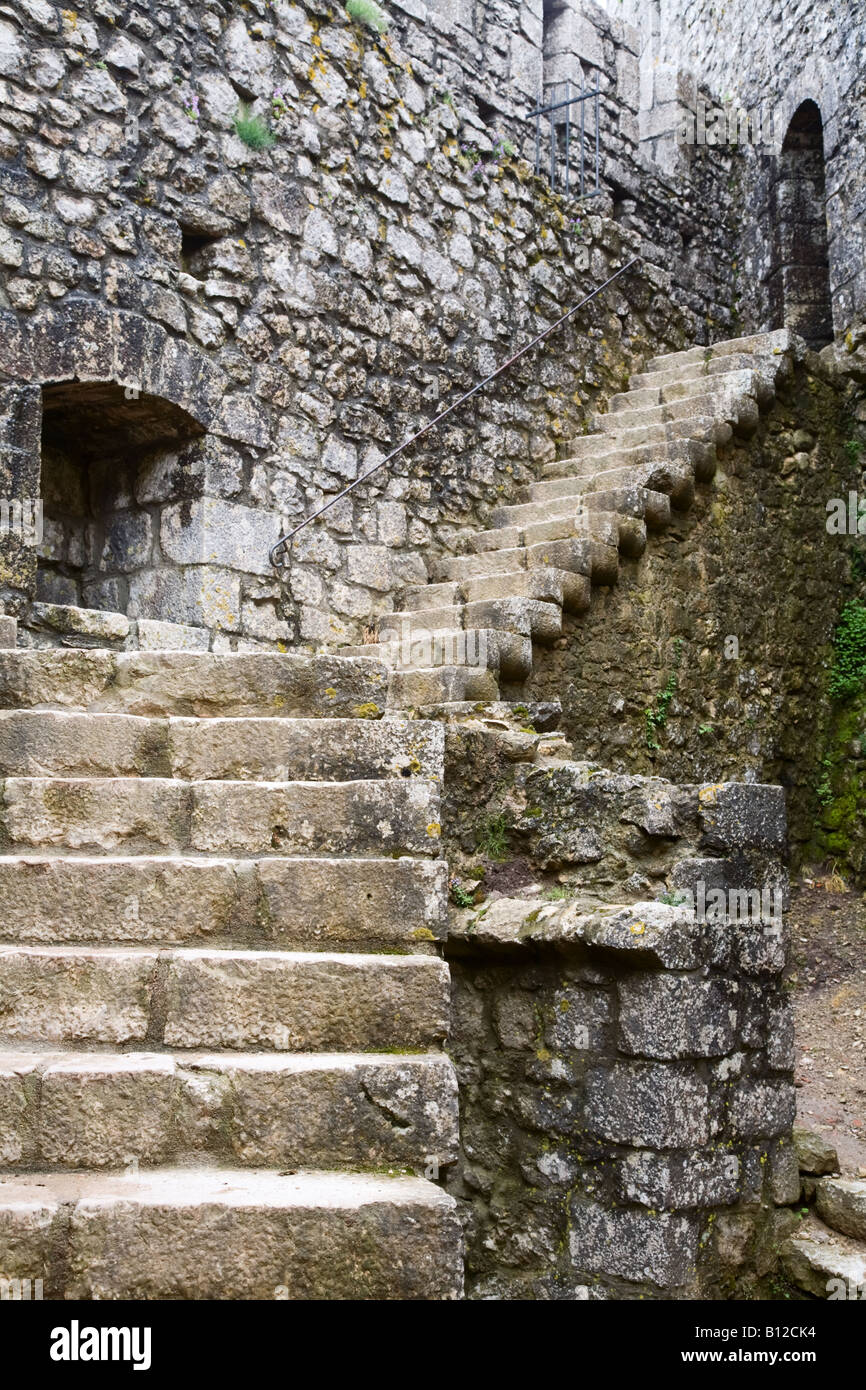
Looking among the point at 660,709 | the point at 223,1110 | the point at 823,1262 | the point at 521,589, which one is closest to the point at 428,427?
the point at 521,589

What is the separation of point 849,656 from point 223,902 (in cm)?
579

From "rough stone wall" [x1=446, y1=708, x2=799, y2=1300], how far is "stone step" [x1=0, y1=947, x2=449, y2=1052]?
97 cm

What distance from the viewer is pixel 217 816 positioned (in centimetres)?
313

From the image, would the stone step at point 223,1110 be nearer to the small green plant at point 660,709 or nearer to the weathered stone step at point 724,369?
the small green plant at point 660,709

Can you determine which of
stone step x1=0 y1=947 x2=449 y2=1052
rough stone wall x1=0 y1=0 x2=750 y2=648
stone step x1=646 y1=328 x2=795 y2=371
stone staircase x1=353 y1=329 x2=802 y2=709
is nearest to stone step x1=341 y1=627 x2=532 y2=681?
stone staircase x1=353 y1=329 x2=802 y2=709

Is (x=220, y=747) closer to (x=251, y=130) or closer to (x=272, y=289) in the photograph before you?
(x=272, y=289)

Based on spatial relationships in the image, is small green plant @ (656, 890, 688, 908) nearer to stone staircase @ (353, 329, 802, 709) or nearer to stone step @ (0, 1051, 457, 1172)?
stone step @ (0, 1051, 457, 1172)

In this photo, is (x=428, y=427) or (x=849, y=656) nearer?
(x=428, y=427)

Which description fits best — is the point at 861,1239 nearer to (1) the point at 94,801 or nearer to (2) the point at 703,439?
(1) the point at 94,801

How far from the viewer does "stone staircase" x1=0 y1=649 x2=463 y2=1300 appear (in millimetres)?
2268

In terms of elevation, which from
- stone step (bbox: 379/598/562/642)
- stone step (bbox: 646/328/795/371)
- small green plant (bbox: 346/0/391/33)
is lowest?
stone step (bbox: 379/598/562/642)

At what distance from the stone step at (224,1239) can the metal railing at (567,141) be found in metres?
7.26

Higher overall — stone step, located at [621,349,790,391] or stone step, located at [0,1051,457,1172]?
stone step, located at [621,349,790,391]

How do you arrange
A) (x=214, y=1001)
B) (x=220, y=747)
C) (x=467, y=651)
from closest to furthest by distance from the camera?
1. (x=214, y=1001)
2. (x=220, y=747)
3. (x=467, y=651)
